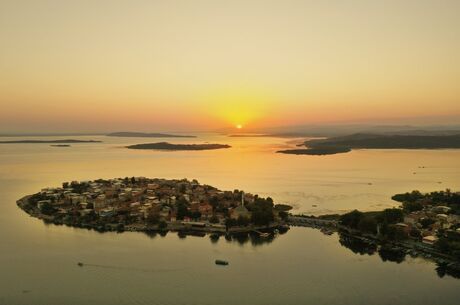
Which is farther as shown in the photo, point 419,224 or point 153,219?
point 153,219

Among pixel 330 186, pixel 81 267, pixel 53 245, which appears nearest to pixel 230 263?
pixel 81 267

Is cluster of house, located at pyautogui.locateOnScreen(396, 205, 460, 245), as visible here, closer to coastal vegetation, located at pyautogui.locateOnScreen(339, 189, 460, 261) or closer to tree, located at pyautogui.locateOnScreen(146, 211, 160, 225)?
coastal vegetation, located at pyautogui.locateOnScreen(339, 189, 460, 261)

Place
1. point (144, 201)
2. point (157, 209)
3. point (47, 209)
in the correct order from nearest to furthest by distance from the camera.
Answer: point (157, 209) → point (47, 209) → point (144, 201)

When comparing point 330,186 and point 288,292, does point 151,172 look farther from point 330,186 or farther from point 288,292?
point 288,292


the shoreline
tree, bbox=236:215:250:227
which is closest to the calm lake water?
the shoreline

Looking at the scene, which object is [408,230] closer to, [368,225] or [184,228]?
[368,225]

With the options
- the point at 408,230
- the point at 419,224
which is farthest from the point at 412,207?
the point at 408,230

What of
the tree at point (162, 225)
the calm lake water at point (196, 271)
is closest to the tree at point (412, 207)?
the calm lake water at point (196, 271)
